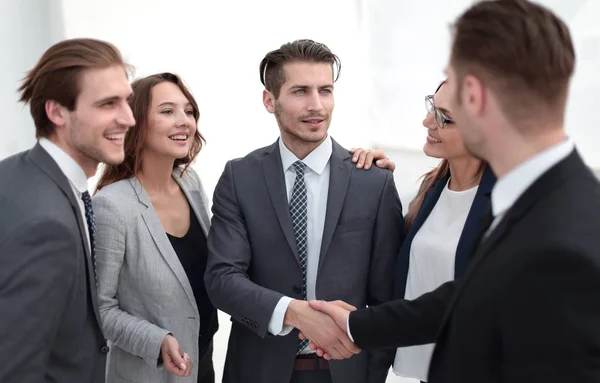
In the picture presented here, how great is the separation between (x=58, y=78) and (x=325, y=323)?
102cm

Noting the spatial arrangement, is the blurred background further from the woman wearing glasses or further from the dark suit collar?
the dark suit collar

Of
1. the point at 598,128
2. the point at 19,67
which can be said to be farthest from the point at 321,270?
the point at 19,67

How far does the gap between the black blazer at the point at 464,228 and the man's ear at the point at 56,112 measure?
3.54 feet

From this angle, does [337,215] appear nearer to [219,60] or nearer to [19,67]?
[19,67]

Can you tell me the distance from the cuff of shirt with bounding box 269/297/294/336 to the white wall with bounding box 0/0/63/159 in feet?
9.67

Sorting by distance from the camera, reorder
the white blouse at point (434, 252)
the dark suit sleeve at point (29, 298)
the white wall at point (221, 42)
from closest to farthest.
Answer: the dark suit sleeve at point (29, 298) → the white blouse at point (434, 252) → the white wall at point (221, 42)

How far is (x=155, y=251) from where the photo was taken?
228cm

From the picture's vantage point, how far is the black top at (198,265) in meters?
2.37

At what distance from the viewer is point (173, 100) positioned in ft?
8.12

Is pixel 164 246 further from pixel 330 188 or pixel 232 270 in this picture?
pixel 330 188

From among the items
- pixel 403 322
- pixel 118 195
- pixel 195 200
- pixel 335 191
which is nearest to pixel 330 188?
pixel 335 191

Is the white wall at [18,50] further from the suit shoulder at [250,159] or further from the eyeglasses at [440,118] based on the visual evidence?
the eyeglasses at [440,118]

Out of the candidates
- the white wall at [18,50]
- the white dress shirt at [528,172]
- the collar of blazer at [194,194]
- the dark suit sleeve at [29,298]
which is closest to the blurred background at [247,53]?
the white wall at [18,50]

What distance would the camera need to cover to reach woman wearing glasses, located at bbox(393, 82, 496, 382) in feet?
6.54
